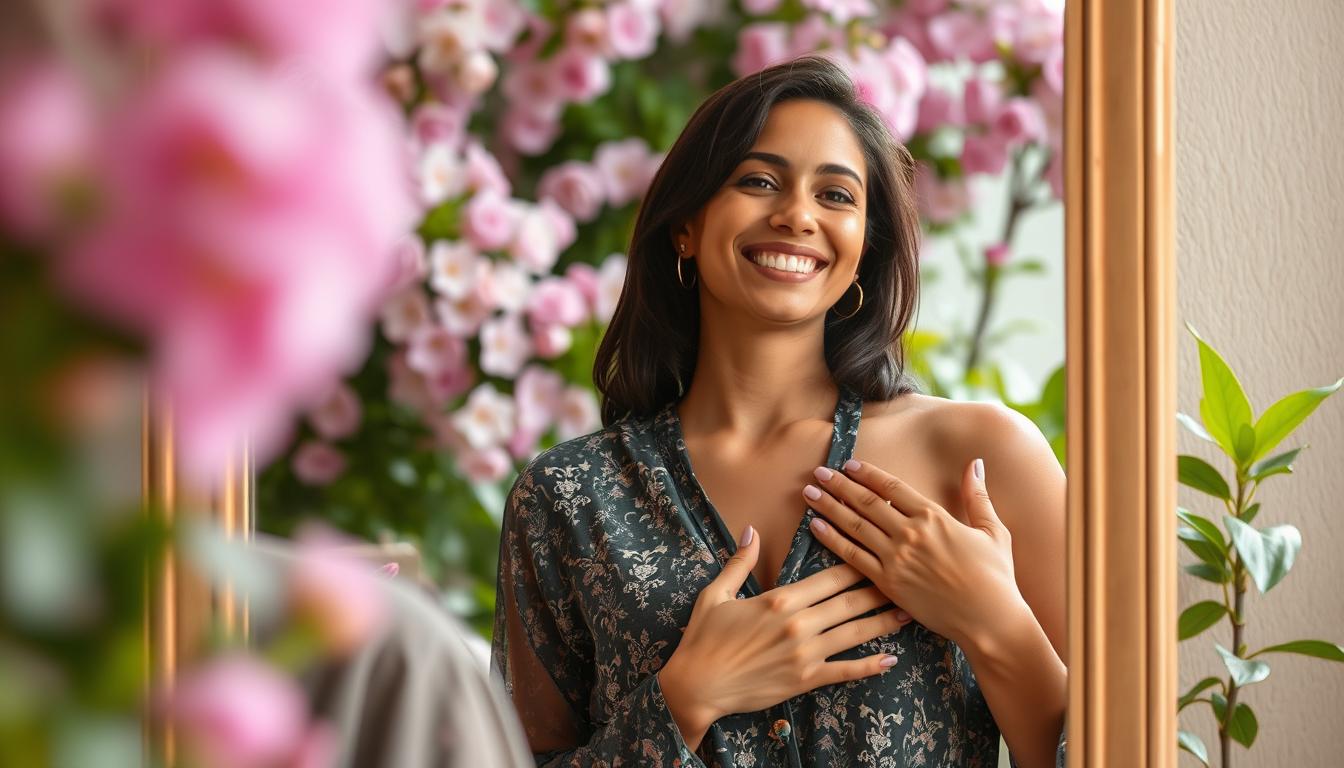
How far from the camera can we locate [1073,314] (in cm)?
67

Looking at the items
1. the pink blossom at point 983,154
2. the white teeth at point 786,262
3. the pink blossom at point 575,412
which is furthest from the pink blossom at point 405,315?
the pink blossom at point 983,154

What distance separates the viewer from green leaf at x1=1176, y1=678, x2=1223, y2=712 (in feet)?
2.45

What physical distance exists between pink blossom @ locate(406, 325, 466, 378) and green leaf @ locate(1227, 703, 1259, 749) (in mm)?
528

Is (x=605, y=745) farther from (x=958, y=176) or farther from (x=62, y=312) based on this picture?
(x=62, y=312)

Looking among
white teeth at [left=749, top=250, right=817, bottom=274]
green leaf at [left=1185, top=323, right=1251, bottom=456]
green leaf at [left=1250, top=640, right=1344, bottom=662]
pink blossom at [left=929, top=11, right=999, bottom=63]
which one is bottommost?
green leaf at [left=1250, top=640, right=1344, bottom=662]

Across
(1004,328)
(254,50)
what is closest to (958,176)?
(1004,328)

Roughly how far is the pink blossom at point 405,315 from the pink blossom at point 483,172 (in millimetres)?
53

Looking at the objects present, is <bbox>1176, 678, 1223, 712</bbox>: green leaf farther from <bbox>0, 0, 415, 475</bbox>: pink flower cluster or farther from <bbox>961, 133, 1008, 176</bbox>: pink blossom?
<bbox>0, 0, 415, 475</bbox>: pink flower cluster

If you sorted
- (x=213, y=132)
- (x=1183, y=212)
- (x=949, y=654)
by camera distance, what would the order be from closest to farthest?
Answer: (x=213, y=132)
(x=949, y=654)
(x=1183, y=212)

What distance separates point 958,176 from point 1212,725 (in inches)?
14.7

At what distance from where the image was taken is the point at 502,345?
54cm

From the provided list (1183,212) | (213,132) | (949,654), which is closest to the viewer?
(213,132)

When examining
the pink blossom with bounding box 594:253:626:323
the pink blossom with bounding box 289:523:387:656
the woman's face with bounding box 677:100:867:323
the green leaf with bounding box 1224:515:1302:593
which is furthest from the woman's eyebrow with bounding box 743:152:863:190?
the pink blossom with bounding box 289:523:387:656

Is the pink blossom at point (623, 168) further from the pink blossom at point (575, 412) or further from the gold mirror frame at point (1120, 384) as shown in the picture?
the gold mirror frame at point (1120, 384)
